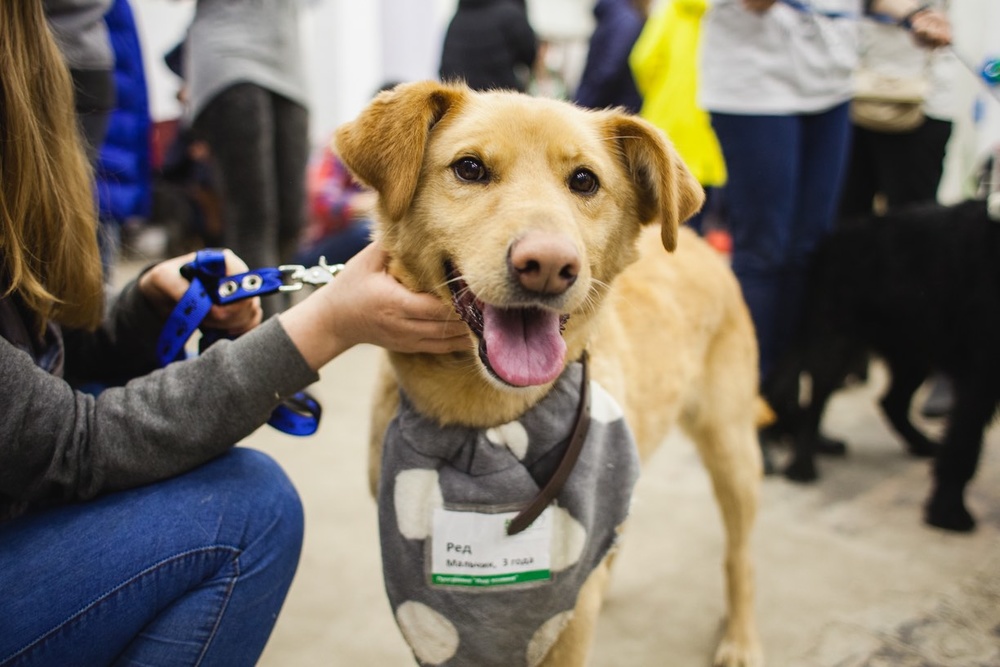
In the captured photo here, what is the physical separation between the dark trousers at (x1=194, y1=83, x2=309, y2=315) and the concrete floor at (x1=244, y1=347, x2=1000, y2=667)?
3.04ft

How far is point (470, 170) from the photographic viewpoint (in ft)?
4.13

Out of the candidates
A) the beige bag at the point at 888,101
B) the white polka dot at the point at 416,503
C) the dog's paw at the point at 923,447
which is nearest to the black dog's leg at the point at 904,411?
the dog's paw at the point at 923,447

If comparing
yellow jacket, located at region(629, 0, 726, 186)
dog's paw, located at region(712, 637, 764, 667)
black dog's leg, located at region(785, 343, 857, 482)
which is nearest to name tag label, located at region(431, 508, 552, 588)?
dog's paw, located at region(712, 637, 764, 667)

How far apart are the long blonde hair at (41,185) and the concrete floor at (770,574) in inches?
44.0

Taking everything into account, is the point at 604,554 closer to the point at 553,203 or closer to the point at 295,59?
the point at 553,203

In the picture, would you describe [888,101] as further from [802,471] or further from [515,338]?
[515,338]

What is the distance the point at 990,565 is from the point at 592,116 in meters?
1.97

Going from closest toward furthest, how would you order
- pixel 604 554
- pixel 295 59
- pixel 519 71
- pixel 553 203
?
1. pixel 553 203
2. pixel 604 554
3. pixel 295 59
4. pixel 519 71

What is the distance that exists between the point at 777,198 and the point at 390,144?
1848 mm

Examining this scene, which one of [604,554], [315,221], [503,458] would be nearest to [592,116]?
[503,458]

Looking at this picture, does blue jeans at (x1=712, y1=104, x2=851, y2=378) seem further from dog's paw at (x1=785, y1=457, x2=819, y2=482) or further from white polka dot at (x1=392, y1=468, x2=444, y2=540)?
white polka dot at (x1=392, y1=468, x2=444, y2=540)

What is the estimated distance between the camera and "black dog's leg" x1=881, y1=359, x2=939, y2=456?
3057mm

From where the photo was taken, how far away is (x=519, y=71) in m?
4.63

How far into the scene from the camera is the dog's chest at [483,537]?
4.00ft
